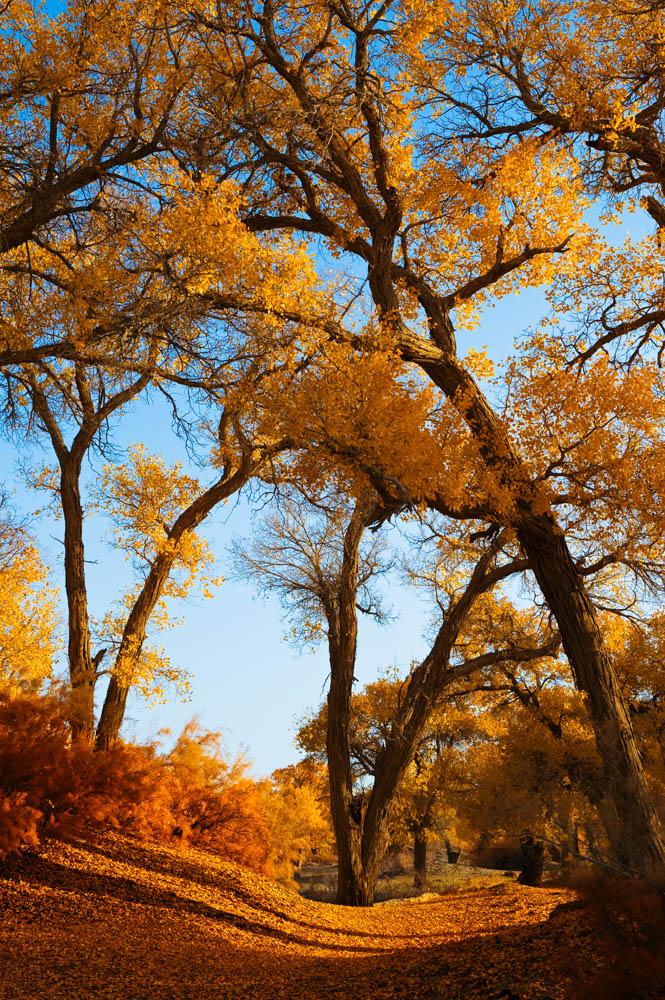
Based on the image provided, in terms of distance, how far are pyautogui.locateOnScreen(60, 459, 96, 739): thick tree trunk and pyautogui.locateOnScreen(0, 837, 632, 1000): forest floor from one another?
252 centimetres

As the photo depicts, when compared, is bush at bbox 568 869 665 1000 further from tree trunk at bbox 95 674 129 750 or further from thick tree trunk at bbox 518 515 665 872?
tree trunk at bbox 95 674 129 750

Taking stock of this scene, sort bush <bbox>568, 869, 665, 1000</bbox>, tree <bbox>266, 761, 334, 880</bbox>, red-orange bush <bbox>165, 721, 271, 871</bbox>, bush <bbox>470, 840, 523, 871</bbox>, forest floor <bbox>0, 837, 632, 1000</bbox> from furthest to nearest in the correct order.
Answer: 1. bush <bbox>470, 840, 523, 871</bbox>
2. tree <bbox>266, 761, 334, 880</bbox>
3. red-orange bush <bbox>165, 721, 271, 871</bbox>
4. forest floor <bbox>0, 837, 632, 1000</bbox>
5. bush <bbox>568, 869, 665, 1000</bbox>

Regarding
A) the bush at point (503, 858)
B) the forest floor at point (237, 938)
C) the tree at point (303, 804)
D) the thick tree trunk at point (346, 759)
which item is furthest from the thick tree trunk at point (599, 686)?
the bush at point (503, 858)

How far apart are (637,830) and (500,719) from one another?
16.2 meters

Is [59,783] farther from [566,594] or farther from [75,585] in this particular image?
[566,594]

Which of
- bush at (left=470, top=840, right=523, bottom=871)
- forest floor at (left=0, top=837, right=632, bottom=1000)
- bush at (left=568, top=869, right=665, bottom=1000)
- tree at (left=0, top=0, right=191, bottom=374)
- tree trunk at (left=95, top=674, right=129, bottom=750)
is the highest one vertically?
tree at (left=0, top=0, right=191, bottom=374)

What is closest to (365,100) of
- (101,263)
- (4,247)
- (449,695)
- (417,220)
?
(417,220)

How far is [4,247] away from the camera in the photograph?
849cm

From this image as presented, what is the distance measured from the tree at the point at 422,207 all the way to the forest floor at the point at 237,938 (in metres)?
2.89

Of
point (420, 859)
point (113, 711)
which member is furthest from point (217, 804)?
point (420, 859)

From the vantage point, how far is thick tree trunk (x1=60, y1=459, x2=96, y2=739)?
11.4 metres

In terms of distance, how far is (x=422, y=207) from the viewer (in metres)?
10.0

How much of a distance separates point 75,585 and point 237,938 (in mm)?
6014

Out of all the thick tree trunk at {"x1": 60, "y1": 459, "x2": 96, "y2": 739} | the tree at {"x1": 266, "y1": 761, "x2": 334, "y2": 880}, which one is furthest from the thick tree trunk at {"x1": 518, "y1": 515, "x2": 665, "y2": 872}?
the tree at {"x1": 266, "y1": 761, "x2": 334, "y2": 880}
